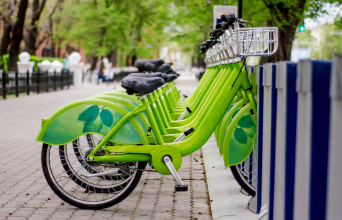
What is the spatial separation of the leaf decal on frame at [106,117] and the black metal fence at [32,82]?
13738mm

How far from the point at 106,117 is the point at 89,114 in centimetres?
15

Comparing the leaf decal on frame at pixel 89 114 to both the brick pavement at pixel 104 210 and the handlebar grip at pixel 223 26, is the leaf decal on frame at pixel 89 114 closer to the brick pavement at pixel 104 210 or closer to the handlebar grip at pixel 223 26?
the brick pavement at pixel 104 210

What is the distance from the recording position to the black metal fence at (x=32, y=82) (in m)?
16.8

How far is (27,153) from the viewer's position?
6703mm

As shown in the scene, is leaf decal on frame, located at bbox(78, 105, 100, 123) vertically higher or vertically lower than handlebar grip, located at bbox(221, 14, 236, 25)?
lower

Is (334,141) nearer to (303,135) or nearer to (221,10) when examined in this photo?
(303,135)

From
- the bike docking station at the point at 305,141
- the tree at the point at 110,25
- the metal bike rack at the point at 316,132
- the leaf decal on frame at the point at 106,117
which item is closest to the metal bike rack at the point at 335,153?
the bike docking station at the point at 305,141

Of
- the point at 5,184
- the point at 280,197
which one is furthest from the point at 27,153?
the point at 280,197

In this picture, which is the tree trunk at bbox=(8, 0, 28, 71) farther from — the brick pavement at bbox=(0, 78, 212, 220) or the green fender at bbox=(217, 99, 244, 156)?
the green fender at bbox=(217, 99, 244, 156)

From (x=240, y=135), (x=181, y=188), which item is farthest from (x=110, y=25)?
(x=181, y=188)

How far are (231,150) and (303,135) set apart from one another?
150 cm

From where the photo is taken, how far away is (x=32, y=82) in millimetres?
19781

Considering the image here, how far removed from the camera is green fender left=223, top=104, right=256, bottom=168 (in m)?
3.82

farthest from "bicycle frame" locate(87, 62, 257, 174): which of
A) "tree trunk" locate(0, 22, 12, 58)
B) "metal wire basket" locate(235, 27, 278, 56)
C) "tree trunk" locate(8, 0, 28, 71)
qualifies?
"tree trunk" locate(0, 22, 12, 58)
